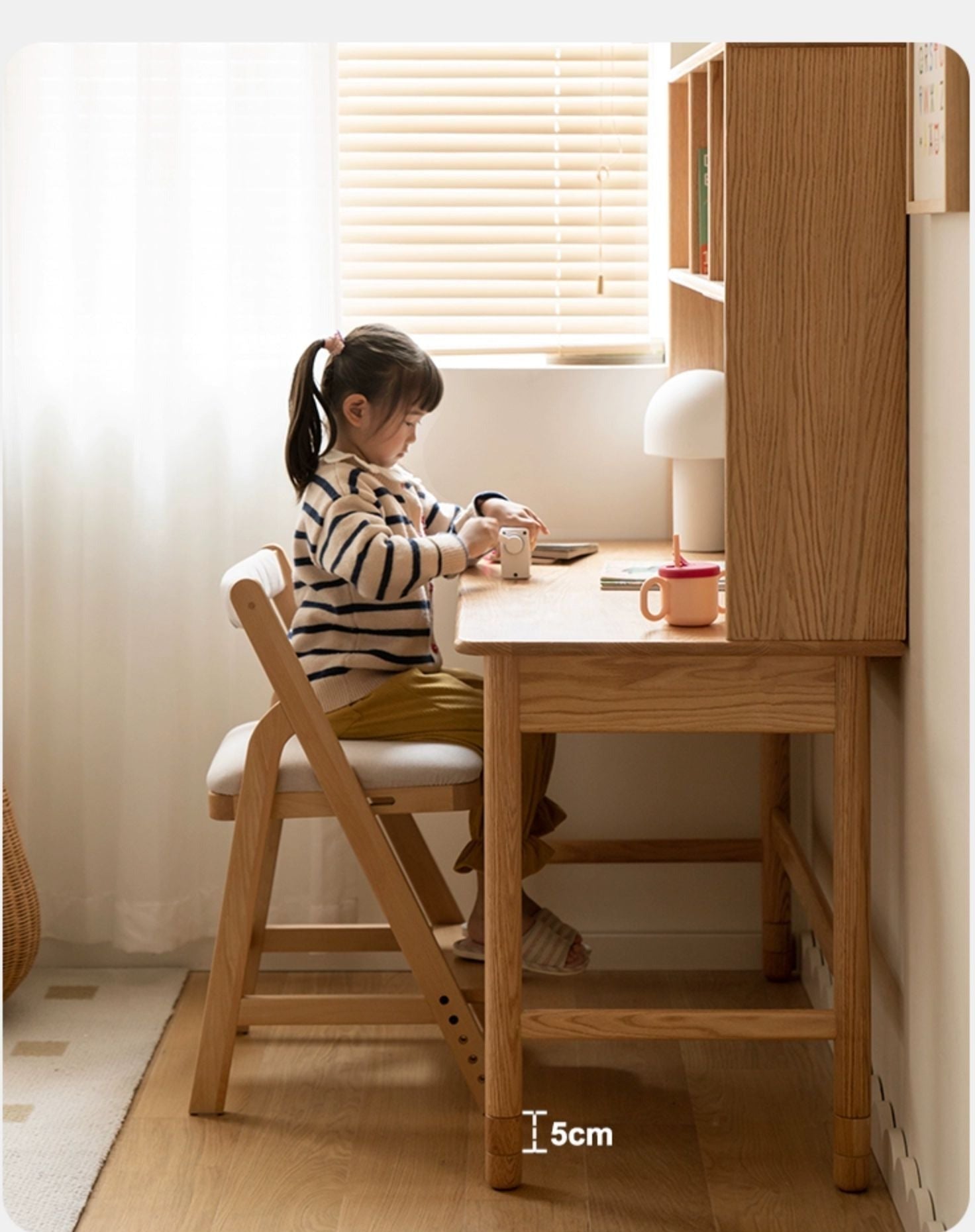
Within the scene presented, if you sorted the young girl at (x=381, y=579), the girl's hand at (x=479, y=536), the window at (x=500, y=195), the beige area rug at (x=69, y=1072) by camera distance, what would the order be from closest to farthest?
the beige area rug at (x=69, y=1072)
the young girl at (x=381, y=579)
the girl's hand at (x=479, y=536)
the window at (x=500, y=195)

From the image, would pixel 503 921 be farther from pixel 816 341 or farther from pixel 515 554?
pixel 816 341

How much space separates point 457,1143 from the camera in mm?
Result: 2152

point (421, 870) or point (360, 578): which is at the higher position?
point (360, 578)

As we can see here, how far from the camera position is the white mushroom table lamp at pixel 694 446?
98.2 inches

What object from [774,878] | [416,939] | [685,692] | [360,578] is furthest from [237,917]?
[774,878]

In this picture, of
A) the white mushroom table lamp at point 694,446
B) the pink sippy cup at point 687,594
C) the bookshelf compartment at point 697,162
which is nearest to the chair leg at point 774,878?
the white mushroom table lamp at point 694,446

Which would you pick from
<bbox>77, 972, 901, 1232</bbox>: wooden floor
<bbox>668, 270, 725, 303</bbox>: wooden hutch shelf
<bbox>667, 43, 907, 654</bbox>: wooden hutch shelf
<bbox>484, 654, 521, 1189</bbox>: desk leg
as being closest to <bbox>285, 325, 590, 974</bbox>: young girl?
<bbox>77, 972, 901, 1232</bbox>: wooden floor

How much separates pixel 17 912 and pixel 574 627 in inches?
45.2

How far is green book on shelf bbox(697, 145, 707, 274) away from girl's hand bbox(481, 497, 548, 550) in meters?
0.48

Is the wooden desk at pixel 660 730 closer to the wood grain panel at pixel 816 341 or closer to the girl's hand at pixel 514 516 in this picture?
the wood grain panel at pixel 816 341

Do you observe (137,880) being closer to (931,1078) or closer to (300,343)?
(300,343)

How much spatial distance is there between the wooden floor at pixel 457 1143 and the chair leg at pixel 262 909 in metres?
0.17

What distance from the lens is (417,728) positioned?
227cm

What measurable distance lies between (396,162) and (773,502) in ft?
4.07
